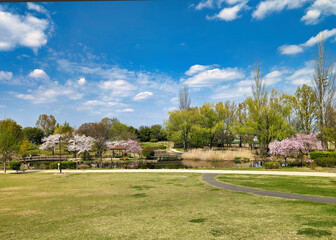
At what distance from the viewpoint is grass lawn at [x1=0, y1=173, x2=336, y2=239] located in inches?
237

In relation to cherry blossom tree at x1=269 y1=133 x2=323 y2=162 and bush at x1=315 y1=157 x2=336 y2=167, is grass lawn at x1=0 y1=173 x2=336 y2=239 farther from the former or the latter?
cherry blossom tree at x1=269 y1=133 x2=323 y2=162

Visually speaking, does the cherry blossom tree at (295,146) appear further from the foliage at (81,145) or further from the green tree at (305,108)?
the foliage at (81,145)

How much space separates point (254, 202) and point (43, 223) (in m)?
8.15

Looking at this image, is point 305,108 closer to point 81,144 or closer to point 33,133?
point 81,144

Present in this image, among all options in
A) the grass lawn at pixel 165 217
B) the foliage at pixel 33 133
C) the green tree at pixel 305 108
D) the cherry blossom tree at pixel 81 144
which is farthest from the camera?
the foliage at pixel 33 133

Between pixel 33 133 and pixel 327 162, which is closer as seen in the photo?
pixel 327 162

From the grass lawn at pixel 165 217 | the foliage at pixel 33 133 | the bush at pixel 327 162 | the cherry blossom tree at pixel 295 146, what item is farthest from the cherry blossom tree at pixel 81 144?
the foliage at pixel 33 133

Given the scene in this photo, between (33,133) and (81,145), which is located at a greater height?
(33,133)

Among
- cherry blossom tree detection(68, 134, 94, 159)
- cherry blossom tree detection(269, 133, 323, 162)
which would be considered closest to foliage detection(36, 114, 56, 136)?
cherry blossom tree detection(68, 134, 94, 159)

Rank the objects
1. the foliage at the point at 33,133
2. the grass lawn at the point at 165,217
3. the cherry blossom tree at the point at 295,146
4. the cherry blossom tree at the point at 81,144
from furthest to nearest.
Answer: the foliage at the point at 33,133 → the cherry blossom tree at the point at 81,144 → the cherry blossom tree at the point at 295,146 → the grass lawn at the point at 165,217

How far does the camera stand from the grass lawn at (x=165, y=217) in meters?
6.02

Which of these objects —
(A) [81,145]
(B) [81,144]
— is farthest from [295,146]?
(B) [81,144]

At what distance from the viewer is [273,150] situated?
29.0 m

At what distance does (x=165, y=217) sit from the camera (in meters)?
7.50
